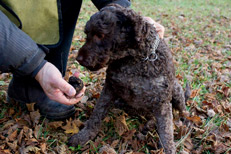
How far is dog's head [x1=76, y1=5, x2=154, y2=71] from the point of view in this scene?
161cm

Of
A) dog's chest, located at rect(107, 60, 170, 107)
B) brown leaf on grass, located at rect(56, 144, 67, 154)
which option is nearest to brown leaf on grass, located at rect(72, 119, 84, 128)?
brown leaf on grass, located at rect(56, 144, 67, 154)

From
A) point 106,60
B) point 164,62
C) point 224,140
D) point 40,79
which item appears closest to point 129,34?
point 106,60

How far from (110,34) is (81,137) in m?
1.12

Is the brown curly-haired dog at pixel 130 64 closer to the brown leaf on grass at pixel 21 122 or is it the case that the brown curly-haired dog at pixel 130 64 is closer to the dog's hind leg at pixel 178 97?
the dog's hind leg at pixel 178 97

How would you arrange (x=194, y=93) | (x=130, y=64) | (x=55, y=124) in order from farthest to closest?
(x=194, y=93) → (x=55, y=124) → (x=130, y=64)

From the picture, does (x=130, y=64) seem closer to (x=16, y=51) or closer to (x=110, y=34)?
(x=110, y=34)

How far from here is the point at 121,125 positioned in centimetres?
230

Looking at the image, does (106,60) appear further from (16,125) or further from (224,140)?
(224,140)

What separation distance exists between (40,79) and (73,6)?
3.80ft

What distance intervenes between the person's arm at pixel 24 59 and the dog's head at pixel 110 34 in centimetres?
27

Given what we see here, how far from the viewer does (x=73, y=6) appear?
2.50 meters

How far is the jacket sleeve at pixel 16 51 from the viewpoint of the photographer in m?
1.57

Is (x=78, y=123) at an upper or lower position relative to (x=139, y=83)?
lower

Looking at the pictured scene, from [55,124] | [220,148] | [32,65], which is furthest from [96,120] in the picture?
[220,148]
